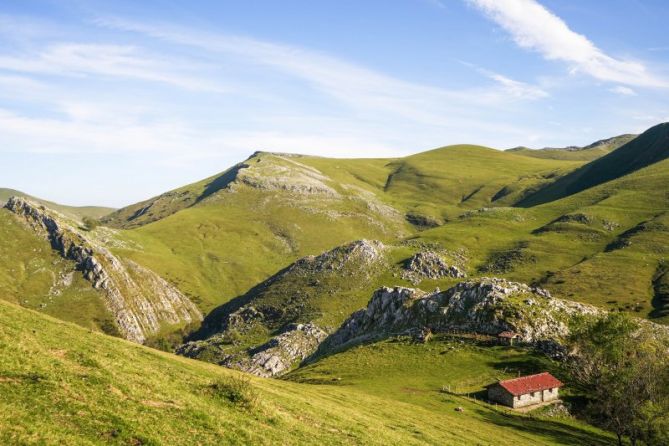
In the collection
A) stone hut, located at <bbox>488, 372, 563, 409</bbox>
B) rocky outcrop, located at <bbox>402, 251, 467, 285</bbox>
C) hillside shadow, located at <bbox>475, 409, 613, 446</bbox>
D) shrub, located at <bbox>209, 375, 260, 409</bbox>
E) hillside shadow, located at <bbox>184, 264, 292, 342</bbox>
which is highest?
shrub, located at <bbox>209, 375, 260, 409</bbox>

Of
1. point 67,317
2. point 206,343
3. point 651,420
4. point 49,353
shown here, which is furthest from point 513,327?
point 67,317

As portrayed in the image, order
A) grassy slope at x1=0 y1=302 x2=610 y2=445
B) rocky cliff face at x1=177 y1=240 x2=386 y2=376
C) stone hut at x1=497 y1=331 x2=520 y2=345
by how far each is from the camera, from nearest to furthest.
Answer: grassy slope at x1=0 y1=302 x2=610 y2=445, stone hut at x1=497 y1=331 x2=520 y2=345, rocky cliff face at x1=177 y1=240 x2=386 y2=376

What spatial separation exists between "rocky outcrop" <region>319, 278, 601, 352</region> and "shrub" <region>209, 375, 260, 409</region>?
6916 cm

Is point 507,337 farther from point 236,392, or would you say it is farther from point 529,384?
point 236,392

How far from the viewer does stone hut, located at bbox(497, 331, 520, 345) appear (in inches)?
3455

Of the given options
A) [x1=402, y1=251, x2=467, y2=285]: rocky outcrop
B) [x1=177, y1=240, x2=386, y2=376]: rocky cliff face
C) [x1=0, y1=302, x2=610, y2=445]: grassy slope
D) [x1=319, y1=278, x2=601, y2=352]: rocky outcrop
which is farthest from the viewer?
[x1=402, y1=251, x2=467, y2=285]: rocky outcrop

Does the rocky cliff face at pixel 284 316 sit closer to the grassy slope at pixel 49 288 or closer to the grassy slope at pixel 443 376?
the grassy slope at pixel 443 376

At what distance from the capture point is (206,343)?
149500mm

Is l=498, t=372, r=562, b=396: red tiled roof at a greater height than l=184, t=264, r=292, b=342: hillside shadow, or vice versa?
l=498, t=372, r=562, b=396: red tiled roof

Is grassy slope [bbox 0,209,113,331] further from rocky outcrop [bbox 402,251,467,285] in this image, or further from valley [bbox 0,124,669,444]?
rocky outcrop [bbox 402,251,467,285]

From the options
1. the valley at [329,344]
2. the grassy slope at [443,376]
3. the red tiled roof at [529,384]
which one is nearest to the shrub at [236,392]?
the valley at [329,344]

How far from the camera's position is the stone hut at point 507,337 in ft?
288

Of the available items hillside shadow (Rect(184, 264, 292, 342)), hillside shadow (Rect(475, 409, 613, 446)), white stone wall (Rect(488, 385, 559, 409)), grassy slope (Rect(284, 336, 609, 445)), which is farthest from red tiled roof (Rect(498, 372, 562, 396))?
hillside shadow (Rect(184, 264, 292, 342))

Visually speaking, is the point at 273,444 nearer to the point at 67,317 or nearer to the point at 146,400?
the point at 146,400
